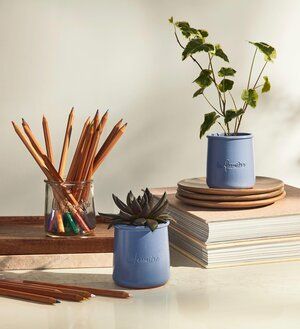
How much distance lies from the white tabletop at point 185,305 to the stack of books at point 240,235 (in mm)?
43

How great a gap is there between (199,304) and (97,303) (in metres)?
0.19

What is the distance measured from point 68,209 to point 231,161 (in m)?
0.40

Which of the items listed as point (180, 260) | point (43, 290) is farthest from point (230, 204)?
point (43, 290)

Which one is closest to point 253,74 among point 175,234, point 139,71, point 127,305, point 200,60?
point 200,60

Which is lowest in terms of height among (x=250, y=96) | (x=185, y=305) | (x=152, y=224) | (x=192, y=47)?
(x=185, y=305)

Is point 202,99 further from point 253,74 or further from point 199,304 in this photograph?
point 199,304

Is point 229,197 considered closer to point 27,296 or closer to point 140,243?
point 140,243

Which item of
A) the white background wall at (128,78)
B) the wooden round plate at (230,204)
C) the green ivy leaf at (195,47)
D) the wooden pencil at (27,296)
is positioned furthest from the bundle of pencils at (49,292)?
the white background wall at (128,78)

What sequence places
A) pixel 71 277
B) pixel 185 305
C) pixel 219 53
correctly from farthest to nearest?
pixel 219 53, pixel 71 277, pixel 185 305

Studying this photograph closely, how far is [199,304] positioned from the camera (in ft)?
5.06

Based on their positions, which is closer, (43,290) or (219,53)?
(43,290)

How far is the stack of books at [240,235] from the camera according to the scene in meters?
1.77

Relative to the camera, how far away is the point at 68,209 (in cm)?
174

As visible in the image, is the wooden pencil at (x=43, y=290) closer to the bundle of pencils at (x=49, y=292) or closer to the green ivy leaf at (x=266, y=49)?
the bundle of pencils at (x=49, y=292)
